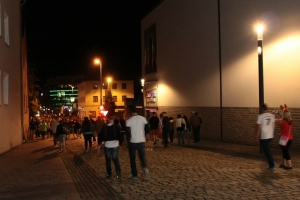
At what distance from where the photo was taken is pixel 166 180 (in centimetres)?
1076

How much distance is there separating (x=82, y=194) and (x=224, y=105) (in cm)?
1393

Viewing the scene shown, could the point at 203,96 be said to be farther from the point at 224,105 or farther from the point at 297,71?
the point at 297,71

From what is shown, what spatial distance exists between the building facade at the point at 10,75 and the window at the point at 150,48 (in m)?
11.3

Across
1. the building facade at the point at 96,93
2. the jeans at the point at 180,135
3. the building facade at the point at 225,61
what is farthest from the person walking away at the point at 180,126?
the building facade at the point at 96,93

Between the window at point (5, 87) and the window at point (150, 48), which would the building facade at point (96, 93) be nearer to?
the window at point (150, 48)

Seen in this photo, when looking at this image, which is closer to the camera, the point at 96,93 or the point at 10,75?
the point at 10,75

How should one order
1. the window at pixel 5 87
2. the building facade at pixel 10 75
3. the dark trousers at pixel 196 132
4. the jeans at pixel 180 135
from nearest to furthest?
the building facade at pixel 10 75 → the window at pixel 5 87 → the jeans at pixel 180 135 → the dark trousers at pixel 196 132

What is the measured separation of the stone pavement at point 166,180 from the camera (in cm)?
912

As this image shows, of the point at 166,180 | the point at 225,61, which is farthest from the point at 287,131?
the point at 225,61

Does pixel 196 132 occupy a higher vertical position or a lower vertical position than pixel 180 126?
lower

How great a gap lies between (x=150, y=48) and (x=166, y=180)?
2698 centimetres

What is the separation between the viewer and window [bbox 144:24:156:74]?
35.7 metres

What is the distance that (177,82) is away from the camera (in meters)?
29.9

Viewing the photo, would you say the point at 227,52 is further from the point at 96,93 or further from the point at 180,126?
the point at 96,93
